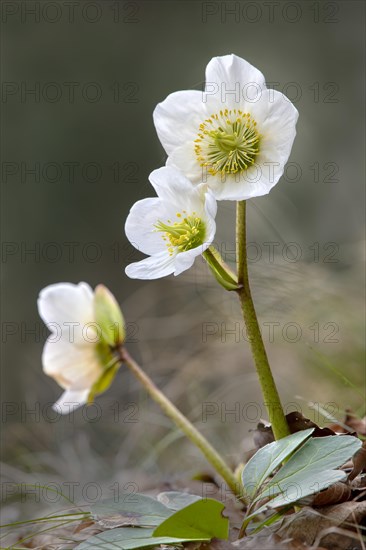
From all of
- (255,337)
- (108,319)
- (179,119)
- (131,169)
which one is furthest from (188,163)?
(131,169)

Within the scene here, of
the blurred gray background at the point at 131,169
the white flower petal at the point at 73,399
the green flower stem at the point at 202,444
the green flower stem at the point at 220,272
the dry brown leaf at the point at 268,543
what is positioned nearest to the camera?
the dry brown leaf at the point at 268,543

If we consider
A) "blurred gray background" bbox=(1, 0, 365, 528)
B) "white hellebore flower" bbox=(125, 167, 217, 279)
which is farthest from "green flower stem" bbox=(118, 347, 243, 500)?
"blurred gray background" bbox=(1, 0, 365, 528)

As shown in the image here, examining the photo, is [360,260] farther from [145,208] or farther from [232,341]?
[145,208]

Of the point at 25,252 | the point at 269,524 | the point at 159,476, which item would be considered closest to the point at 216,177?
the point at 269,524

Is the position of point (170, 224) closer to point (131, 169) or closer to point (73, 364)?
point (73, 364)

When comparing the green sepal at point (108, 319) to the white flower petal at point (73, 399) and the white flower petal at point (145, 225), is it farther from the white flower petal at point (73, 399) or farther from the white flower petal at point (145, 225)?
the white flower petal at point (145, 225)

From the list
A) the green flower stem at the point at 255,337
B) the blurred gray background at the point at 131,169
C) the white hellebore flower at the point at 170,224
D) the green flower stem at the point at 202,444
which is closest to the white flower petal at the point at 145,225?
→ the white hellebore flower at the point at 170,224
